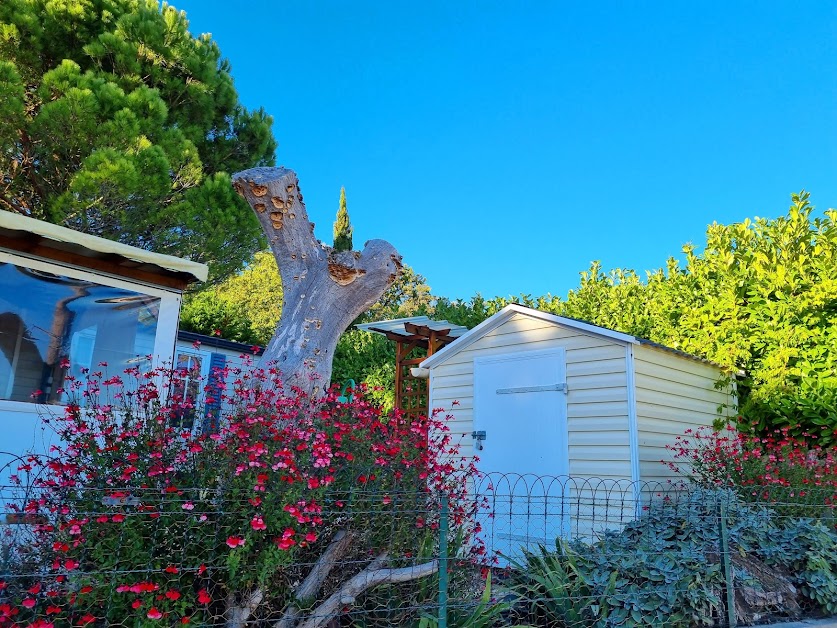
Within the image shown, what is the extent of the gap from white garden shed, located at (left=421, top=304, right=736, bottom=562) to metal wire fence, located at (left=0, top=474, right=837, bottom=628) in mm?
1084

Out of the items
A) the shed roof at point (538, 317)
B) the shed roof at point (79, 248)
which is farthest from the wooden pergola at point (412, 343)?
the shed roof at point (79, 248)

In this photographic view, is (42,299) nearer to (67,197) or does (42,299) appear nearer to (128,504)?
(128,504)

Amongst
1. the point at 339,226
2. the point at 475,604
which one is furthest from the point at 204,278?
the point at 339,226

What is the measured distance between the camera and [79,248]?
4699 mm

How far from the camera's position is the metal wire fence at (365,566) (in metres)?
2.49

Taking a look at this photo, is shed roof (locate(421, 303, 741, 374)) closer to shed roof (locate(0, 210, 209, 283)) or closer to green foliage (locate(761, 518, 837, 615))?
green foliage (locate(761, 518, 837, 615))

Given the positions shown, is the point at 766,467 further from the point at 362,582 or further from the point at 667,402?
the point at 362,582

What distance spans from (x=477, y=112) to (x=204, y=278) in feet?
33.4

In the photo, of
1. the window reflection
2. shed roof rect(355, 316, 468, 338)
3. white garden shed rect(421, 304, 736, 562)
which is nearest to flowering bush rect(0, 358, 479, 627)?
the window reflection

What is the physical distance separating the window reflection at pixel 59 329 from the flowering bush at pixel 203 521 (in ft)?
6.78

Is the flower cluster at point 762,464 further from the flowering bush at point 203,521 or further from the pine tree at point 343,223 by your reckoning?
the pine tree at point 343,223

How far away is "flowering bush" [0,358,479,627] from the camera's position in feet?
8.09

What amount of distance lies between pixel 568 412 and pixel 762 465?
1.88 meters

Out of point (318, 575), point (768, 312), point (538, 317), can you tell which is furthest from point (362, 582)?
point (768, 312)
